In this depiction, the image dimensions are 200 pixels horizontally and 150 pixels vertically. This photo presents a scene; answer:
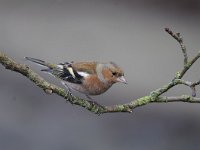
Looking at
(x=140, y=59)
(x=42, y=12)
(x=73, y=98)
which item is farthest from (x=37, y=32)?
(x=73, y=98)

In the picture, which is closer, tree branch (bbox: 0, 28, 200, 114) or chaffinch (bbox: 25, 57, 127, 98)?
tree branch (bbox: 0, 28, 200, 114)

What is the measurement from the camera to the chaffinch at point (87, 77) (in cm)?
356

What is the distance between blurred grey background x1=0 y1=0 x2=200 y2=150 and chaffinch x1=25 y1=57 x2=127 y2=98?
8.29 feet

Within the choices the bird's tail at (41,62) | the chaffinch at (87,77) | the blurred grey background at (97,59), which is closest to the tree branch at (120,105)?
the bird's tail at (41,62)

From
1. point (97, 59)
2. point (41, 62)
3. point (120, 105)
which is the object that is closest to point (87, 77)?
point (41, 62)

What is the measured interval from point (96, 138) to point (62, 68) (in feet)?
9.29

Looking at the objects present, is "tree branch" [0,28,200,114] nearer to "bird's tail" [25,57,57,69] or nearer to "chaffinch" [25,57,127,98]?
"bird's tail" [25,57,57,69]

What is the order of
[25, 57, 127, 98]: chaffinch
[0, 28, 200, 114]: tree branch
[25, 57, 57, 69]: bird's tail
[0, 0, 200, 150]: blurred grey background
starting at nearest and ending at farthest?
[0, 28, 200, 114]: tree branch, [25, 57, 57, 69]: bird's tail, [25, 57, 127, 98]: chaffinch, [0, 0, 200, 150]: blurred grey background

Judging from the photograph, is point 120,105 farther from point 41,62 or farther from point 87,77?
point 87,77

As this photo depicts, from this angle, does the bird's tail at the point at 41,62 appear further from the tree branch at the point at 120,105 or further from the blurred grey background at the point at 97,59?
the blurred grey background at the point at 97,59

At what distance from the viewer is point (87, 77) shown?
3.66m

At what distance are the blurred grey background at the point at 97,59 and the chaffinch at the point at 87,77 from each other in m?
2.53

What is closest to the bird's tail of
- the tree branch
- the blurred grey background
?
the tree branch

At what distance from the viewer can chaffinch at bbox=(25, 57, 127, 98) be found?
140 inches
